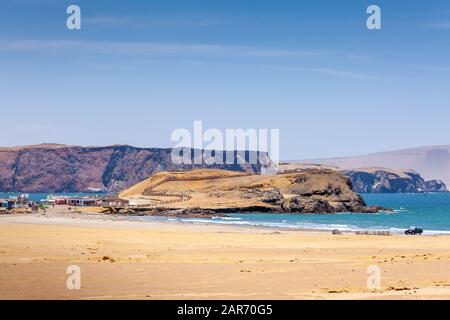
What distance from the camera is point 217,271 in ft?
93.7

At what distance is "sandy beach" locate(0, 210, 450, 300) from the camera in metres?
21.6

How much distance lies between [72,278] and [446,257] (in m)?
21.3

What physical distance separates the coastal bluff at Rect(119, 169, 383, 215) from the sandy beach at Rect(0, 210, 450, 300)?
292 feet

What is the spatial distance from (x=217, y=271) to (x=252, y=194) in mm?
129780
